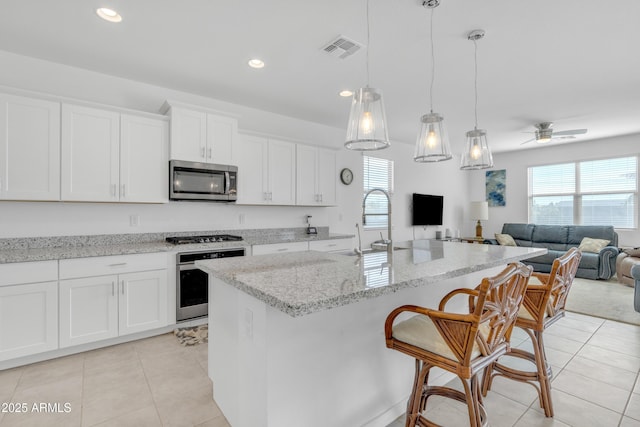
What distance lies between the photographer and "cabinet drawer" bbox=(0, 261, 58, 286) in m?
2.33

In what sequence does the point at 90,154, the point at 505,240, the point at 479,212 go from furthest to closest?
the point at 479,212 → the point at 505,240 → the point at 90,154

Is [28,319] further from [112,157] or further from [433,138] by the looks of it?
[433,138]

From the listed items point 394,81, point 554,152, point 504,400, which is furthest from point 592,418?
point 554,152

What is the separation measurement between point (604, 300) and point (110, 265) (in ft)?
19.8

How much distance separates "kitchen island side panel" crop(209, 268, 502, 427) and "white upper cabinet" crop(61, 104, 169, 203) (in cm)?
185

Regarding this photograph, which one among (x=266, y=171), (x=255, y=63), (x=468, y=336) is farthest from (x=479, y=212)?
(x=468, y=336)

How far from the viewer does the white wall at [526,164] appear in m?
5.95

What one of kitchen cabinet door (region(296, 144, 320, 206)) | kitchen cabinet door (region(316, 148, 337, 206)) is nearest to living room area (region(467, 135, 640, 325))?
kitchen cabinet door (region(316, 148, 337, 206))

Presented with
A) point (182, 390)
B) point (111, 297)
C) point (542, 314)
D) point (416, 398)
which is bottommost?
point (182, 390)

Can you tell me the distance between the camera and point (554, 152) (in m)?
6.84

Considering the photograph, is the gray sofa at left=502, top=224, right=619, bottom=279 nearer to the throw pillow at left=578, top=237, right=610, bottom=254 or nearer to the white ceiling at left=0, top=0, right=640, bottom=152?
the throw pillow at left=578, top=237, right=610, bottom=254

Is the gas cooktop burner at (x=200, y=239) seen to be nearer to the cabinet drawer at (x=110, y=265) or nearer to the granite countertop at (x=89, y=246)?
the granite countertop at (x=89, y=246)

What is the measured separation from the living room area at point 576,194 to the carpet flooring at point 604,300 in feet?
0.04

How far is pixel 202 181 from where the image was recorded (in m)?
3.47
